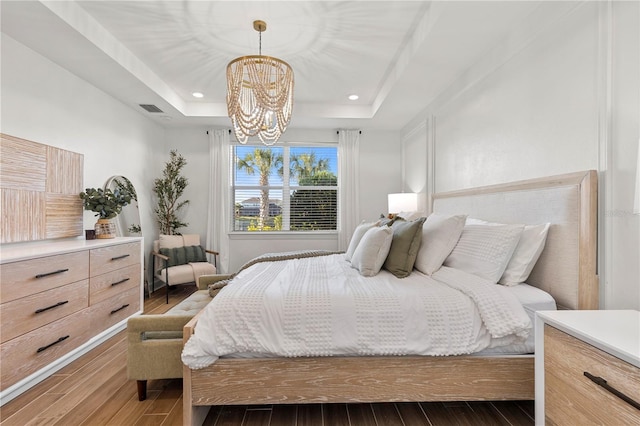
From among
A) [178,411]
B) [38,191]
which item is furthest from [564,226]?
[38,191]

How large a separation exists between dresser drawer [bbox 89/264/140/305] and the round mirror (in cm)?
71

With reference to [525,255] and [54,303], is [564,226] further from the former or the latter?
[54,303]

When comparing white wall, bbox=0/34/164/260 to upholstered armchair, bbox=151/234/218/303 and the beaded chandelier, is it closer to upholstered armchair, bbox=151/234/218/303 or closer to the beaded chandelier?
upholstered armchair, bbox=151/234/218/303

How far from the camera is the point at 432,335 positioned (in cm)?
152

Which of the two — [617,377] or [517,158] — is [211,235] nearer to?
[517,158]

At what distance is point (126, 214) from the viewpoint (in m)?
3.67

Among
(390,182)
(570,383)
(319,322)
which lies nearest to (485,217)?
(570,383)

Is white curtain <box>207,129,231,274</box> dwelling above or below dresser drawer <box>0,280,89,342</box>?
above

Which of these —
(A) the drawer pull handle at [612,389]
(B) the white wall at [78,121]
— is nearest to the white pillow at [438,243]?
(A) the drawer pull handle at [612,389]

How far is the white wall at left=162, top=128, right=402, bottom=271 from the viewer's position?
4680 mm

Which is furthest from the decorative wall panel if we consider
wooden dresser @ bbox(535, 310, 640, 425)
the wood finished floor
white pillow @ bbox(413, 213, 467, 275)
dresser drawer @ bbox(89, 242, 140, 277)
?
wooden dresser @ bbox(535, 310, 640, 425)

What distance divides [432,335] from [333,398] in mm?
603

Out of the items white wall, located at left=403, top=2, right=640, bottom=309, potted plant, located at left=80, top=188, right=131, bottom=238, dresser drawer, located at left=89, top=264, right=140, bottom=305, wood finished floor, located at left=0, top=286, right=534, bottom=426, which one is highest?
white wall, located at left=403, top=2, right=640, bottom=309

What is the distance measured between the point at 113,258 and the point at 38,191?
781mm
